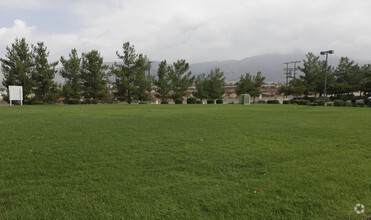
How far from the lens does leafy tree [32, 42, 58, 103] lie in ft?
100

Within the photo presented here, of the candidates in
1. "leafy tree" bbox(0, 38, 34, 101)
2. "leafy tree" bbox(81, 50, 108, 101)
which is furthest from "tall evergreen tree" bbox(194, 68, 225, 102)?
"leafy tree" bbox(0, 38, 34, 101)

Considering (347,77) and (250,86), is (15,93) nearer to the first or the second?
(250,86)

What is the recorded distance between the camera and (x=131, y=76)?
3725 centimetres

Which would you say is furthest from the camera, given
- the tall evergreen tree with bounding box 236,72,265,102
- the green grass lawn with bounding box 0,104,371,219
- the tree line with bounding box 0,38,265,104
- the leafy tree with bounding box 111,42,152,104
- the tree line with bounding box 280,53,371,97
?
the tall evergreen tree with bounding box 236,72,265,102

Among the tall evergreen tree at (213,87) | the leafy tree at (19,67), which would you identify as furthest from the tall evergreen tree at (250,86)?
the leafy tree at (19,67)

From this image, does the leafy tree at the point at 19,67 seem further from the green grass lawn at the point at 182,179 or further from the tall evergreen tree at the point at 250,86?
the tall evergreen tree at the point at 250,86

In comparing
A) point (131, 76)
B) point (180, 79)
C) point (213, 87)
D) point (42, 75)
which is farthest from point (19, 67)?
point (213, 87)

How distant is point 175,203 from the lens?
259 centimetres

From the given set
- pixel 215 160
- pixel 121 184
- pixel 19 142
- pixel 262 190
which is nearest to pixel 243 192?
pixel 262 190

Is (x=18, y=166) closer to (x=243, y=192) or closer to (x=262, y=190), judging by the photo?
(x=243, y=192)

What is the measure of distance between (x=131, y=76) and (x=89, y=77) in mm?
6627

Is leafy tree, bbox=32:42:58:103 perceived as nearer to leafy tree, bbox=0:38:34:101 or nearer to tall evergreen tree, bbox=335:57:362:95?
leafy tree, bbox=0:38:34:101

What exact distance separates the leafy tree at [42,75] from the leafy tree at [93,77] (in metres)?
4.35

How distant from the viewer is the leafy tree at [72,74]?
111 feet
